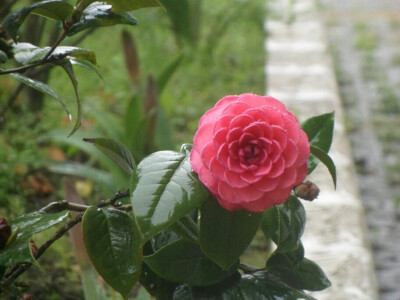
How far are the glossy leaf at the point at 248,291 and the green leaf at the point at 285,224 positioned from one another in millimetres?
70

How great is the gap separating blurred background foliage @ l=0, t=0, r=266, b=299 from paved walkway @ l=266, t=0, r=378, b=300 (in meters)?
0.21

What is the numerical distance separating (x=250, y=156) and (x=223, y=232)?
0.13 meters

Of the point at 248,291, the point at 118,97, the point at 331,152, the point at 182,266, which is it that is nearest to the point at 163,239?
the point at 182,266

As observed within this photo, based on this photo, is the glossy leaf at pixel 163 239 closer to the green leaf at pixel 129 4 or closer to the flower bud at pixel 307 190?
the flower bud at pixel 307 190

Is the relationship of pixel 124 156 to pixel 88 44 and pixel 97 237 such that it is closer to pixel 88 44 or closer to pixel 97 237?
pixel 97 237

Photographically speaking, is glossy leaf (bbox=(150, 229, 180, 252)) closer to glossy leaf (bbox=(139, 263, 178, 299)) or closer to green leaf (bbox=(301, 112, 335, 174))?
glossy leaf (bbox=(139, 263, 178, 299))

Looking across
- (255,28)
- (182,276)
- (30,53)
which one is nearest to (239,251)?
(182,276)

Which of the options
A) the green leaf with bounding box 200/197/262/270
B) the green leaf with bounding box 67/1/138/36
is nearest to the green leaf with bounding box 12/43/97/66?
the green leaf with bounding box 67/1/138/36

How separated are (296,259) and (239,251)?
0.71ft

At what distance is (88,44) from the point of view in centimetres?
439

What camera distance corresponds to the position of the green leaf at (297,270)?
1.36 m

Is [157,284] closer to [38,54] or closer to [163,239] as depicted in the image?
[163,239]

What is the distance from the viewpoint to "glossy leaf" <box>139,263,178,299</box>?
4.53 feet

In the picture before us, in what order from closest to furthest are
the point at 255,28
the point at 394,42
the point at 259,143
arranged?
the point at 259,143 → the point at 255,28 → the point at 394,42
